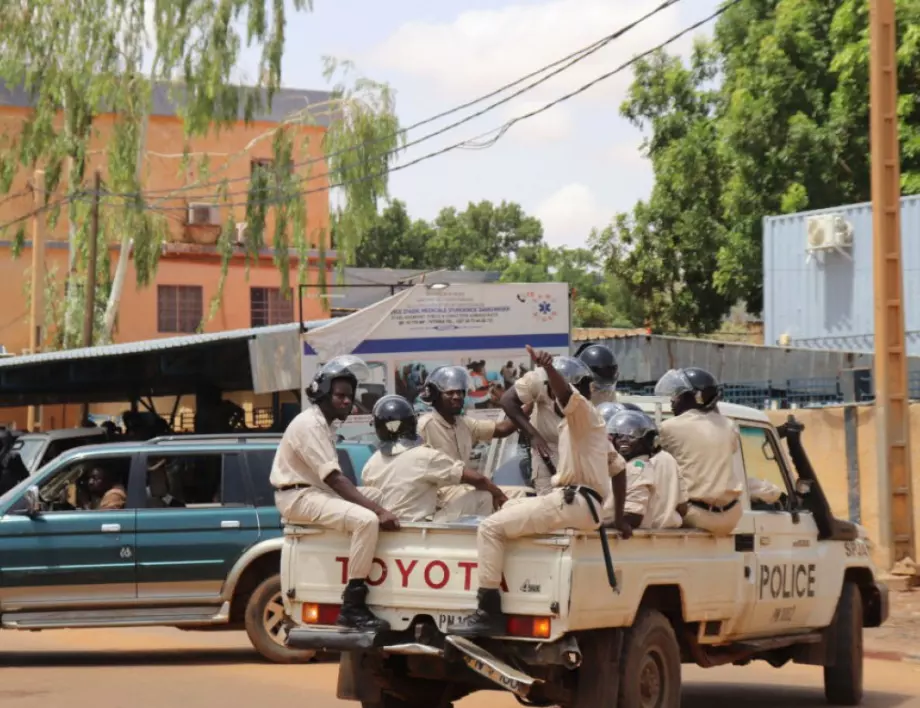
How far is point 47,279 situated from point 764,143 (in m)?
19.1

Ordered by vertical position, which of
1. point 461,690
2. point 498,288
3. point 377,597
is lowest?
point 461,690

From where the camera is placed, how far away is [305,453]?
862 centimetres

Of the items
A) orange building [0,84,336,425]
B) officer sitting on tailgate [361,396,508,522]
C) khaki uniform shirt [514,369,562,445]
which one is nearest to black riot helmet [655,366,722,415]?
khaki uniform shirt [514,369,562,445]

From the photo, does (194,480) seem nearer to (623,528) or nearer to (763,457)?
(763,457)

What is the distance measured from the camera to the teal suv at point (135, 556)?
12.5 meters

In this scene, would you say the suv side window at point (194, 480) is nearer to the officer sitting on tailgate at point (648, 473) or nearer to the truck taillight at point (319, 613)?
the truck taillight at point (319, 613)

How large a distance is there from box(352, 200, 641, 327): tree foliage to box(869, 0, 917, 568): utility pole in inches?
1765

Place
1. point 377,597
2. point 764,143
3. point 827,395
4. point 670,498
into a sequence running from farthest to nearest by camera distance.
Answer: point 764,143, point 827,395, point 670,498, point 377,597

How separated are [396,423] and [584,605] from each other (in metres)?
1.65

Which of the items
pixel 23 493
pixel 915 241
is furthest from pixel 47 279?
pixel 23 493

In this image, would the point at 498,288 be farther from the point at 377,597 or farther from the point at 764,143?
the point at 764,143

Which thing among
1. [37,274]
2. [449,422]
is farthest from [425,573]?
[37,274]

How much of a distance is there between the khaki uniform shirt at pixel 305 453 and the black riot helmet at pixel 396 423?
11.7 inches

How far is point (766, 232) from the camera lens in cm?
2959
